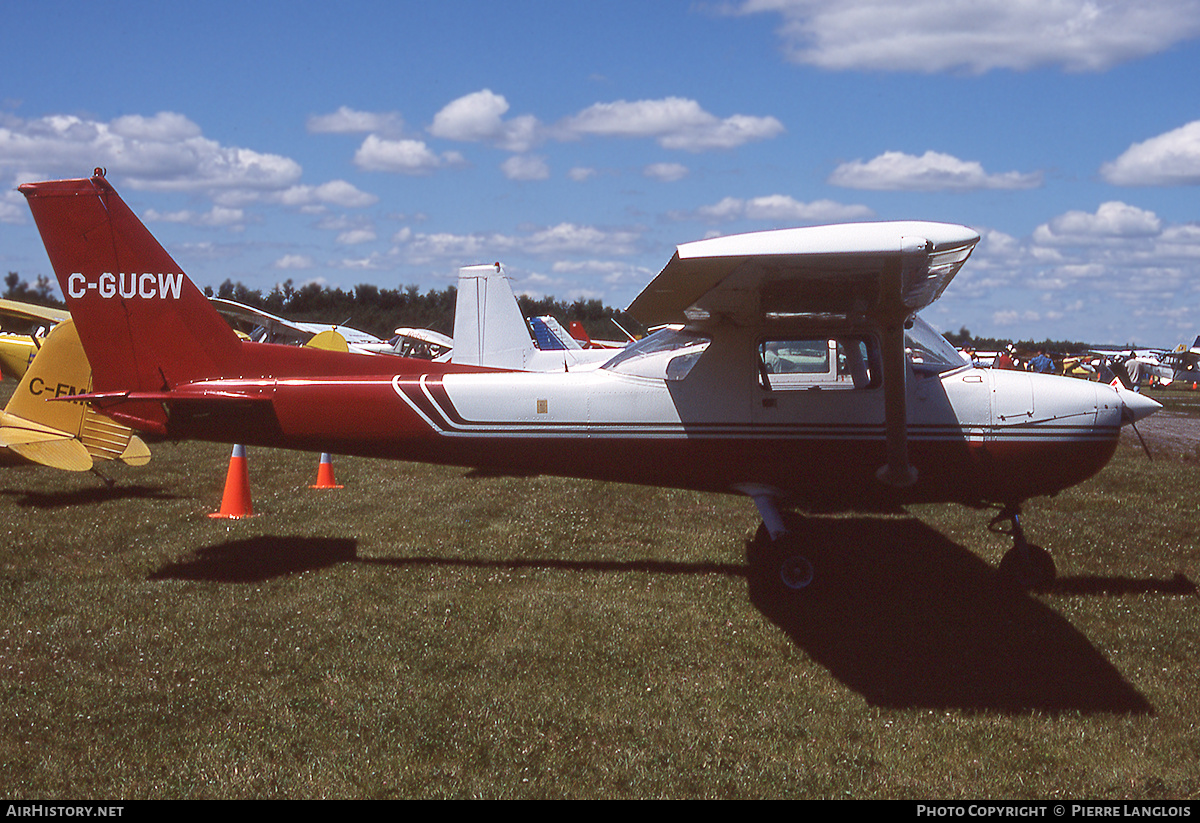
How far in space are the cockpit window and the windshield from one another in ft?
5.23

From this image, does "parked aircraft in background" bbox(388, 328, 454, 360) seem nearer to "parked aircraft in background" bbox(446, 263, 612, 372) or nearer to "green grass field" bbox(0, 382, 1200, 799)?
"parked aircraft in background" bbox(446, 263, 612, 372)

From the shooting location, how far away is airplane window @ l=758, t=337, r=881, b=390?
6.43m

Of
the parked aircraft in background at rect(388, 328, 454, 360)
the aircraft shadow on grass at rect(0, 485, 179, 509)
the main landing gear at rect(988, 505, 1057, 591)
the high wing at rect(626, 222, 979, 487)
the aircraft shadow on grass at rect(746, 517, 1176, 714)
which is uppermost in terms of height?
the parked aircraft in background at rect(388, 328, 454, 360)

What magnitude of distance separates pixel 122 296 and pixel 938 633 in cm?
661

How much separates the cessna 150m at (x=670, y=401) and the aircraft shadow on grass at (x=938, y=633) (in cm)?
37

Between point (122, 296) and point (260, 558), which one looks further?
point (260, 558)

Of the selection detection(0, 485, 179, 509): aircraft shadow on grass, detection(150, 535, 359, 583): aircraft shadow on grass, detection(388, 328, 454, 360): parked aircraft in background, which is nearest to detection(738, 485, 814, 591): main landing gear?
detection(150, 535, 359, 583): aircraft shadow on grass

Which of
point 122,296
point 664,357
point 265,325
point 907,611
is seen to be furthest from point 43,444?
point 265,325

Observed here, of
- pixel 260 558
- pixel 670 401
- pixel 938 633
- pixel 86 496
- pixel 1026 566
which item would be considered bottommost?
pixel 938 633

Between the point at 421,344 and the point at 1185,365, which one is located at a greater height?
the point at 421,344

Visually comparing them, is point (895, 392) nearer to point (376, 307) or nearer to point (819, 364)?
point (819, 364)

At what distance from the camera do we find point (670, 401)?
659cm

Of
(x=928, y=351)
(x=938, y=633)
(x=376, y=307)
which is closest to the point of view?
(x=938, y=633)

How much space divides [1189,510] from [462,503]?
8.55 m
